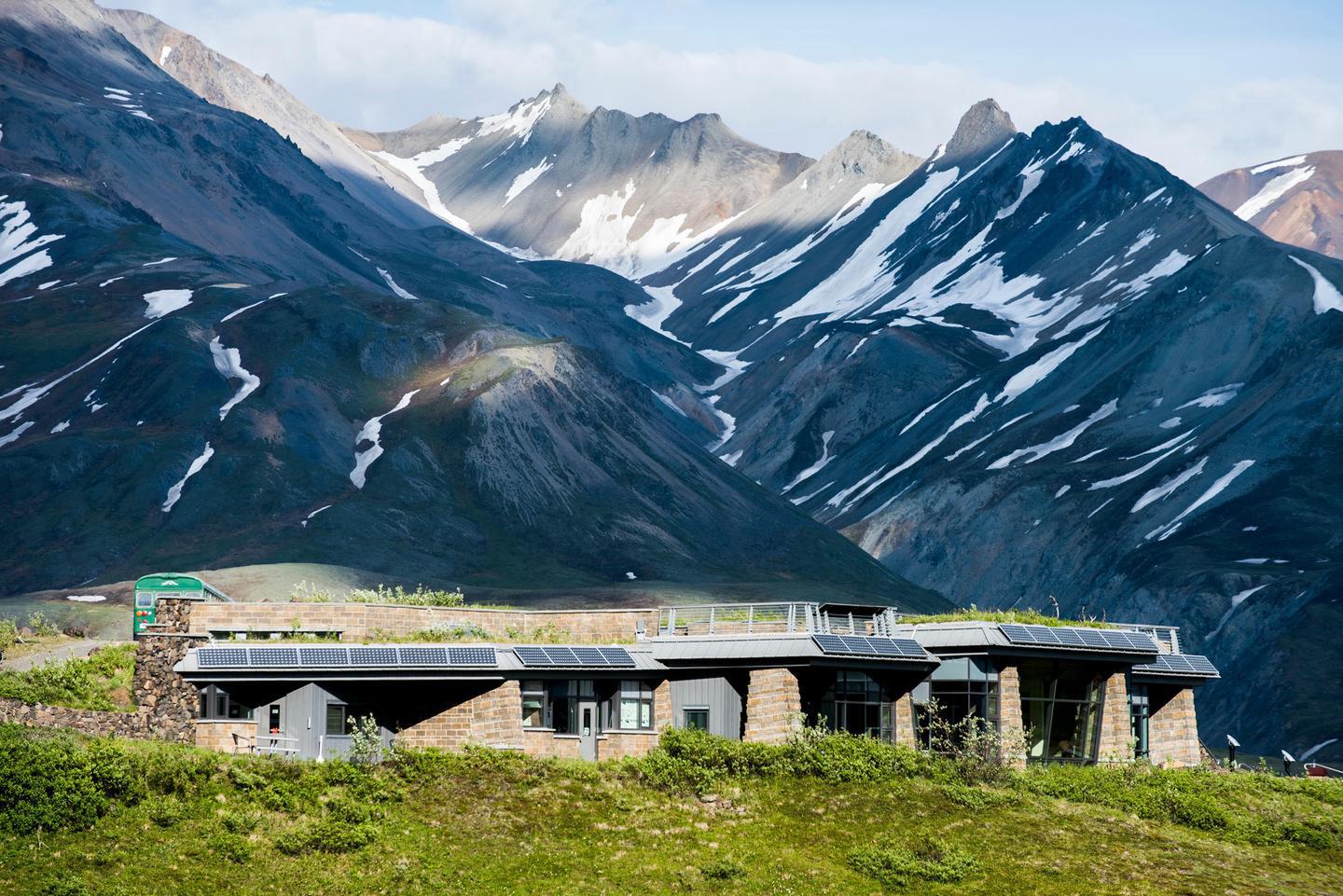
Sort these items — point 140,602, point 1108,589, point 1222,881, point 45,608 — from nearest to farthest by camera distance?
point 1222,881
point 140,602
point 45,608
point 1108,589

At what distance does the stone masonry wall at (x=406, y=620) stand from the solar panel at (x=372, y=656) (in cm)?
440

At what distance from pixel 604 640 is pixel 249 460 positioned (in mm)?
145844

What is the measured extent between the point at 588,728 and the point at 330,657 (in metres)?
8.58

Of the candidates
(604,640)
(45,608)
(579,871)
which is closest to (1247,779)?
(604,640)

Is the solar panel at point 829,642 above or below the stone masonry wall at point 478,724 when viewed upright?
above

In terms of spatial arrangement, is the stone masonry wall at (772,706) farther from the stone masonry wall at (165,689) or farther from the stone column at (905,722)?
the stone masonry wall at (165,689)

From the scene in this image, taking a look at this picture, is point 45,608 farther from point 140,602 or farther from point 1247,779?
point 1247,779

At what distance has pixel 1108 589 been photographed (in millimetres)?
190500

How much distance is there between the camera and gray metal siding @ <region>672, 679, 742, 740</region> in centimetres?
5741

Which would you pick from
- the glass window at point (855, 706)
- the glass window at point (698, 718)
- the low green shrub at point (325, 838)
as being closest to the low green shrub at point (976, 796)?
the glass window at point (855, 706)

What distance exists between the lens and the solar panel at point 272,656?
52.4 metres

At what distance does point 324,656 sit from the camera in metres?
53.2

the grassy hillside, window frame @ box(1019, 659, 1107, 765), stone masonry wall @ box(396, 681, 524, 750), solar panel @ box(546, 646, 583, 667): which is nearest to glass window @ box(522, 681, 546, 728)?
stone masonry wall @ box(396, 681, 524, 750)

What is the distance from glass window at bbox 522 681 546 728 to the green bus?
12.2 metres
